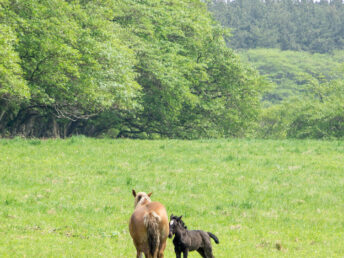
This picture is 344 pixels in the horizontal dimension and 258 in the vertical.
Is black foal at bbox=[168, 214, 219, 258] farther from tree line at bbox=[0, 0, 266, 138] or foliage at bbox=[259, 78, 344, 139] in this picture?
foliage at bbox=[259, 78, 344, 139]

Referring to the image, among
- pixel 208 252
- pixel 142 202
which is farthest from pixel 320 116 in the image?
pixel 142 202

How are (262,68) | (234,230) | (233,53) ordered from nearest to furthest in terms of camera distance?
(234,230) < (233,53) < (262,68)

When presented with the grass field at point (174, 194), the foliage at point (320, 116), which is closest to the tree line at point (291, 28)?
the foliage at point (320, 116)

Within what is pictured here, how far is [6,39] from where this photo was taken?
2147 cm

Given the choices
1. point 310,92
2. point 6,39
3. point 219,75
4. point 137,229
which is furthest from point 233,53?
point 137,229

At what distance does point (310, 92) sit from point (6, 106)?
50590 mm

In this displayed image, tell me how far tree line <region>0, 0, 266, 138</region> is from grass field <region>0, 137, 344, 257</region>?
390 centimetres

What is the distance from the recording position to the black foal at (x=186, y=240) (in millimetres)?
8891

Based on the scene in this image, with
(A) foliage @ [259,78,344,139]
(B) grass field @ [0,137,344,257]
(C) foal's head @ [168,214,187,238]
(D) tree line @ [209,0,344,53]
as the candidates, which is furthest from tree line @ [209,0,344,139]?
(C) foal's head @ [168,214,187,238]

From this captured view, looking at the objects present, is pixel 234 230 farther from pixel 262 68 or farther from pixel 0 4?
pixel 262 68

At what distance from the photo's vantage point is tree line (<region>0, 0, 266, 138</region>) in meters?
25.7

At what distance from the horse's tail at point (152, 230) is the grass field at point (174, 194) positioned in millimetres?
2379

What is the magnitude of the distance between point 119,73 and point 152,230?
22.7m

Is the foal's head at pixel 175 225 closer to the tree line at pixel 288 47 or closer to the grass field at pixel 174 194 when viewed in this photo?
the grass field at pixel 174 194
